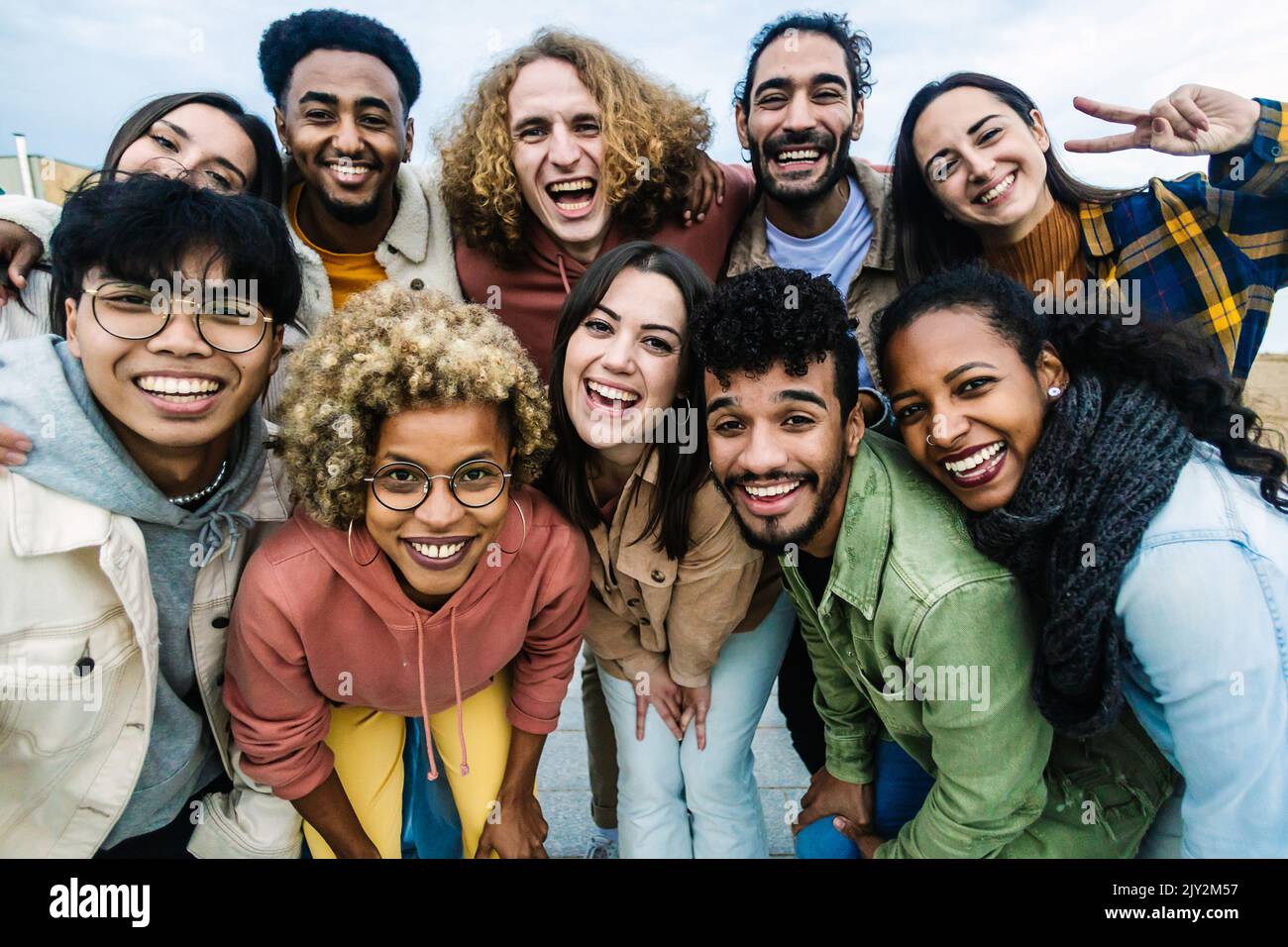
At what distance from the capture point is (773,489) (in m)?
2.23

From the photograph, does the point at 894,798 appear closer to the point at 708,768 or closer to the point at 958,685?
the point at 708,768

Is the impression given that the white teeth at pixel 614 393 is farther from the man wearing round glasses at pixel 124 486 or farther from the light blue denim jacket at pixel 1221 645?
the light blue denim jacket at pixel 1221 645

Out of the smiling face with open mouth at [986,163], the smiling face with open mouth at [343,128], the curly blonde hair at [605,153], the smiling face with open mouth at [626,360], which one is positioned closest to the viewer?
the smiling face with open mouth at [626,360]

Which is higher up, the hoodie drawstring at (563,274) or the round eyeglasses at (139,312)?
the hoodie drawstring at (563,274)

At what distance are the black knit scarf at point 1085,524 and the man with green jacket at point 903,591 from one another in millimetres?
89

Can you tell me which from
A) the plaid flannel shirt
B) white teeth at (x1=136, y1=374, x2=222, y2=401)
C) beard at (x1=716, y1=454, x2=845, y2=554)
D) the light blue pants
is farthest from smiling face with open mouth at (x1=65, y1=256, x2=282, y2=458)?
the plaid flannel shirt

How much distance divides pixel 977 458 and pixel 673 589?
1.08 m

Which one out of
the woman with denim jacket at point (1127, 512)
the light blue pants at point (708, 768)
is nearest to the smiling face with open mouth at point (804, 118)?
the woman with denim jacket at point (1127, 512)

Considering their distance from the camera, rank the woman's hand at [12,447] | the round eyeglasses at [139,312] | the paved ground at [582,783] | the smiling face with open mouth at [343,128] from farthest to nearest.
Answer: the paved ground at [582,783]
the smiling face with open mouth at [343,128]
the round eyeglasses at [139,312]
the woman's hand at [12,447]

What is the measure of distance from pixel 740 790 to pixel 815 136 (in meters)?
2.50

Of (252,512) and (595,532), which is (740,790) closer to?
(595,532)

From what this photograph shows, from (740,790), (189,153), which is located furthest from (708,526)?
(189,153)

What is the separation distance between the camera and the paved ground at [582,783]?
11.3 ft

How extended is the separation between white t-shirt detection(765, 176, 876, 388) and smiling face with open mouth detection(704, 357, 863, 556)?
37.1 inches
